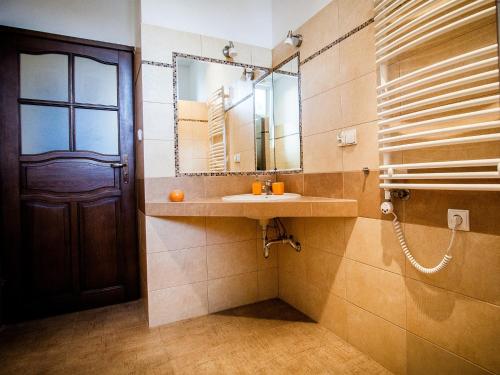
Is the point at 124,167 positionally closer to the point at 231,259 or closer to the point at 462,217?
the point at 231,259

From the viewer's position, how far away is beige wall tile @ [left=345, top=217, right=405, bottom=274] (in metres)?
1.49

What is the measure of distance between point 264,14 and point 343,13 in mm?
983

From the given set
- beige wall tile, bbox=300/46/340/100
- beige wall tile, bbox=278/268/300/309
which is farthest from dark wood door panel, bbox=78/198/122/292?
beige wall tile, bbox=300/46/340/100

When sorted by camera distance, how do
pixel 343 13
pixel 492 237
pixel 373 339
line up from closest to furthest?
pixel 492 237 < pixel 373 339 < pixel 343 13

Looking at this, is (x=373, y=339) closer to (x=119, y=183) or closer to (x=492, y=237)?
(x=492, y=237)

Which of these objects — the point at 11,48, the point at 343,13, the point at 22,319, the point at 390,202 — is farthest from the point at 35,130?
the point at 390,202

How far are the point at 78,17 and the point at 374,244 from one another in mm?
2854

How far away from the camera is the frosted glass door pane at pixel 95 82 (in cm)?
235

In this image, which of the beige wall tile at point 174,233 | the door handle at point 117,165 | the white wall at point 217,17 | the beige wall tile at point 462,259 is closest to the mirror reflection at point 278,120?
the white wall at point 217,17

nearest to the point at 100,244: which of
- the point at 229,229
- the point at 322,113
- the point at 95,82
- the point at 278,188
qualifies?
the point at 229,229

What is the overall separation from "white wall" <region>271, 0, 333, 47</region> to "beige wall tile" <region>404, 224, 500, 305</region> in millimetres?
1570

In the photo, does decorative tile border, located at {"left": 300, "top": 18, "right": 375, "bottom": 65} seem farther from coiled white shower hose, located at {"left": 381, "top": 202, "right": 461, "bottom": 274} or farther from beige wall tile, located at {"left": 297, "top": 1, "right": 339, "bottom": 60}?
coiled white shower hose, located at {"left": 381, "top": 202, "right": 461, "bottom": 274}

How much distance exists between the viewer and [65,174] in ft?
7.59

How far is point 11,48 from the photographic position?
2.16 m
